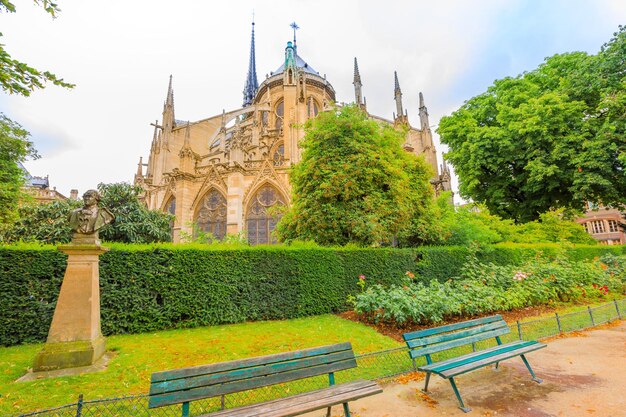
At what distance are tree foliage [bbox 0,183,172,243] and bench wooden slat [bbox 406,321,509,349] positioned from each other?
43.6 ft

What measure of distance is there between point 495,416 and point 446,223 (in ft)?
34.7

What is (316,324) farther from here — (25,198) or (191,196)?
(191,196)

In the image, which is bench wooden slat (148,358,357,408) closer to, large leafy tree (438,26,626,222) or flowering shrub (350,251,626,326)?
flowering shrub (350,251,626,326)

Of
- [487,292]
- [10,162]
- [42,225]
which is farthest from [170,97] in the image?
[487,292]

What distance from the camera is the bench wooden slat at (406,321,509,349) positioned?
3.64 meters

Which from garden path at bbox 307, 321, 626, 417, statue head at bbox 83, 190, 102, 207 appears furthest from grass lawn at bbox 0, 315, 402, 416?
statue head at bbox 83, 190, 102, 207

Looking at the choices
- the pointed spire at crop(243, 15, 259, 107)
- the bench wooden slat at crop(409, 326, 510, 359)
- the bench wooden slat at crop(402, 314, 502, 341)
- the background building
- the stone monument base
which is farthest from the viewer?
the pointed spire at crop(243, 15, 259, 107)

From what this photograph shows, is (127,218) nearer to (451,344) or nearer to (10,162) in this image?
(10,162)

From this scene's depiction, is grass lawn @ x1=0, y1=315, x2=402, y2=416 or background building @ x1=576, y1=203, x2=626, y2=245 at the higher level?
background building @ x1=576, y1=203, x2=626, y2=245

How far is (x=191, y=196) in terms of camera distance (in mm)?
22453

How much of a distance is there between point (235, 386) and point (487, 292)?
7.43 meters

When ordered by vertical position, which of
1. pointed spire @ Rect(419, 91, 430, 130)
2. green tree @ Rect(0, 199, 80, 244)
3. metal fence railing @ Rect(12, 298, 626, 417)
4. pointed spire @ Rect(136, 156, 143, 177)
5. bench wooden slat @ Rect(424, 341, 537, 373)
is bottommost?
metal fence railing @ Rect(12, 298, 626, 417)

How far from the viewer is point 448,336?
155 inches

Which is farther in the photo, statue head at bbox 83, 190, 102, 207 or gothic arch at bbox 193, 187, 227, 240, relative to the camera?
gothic arch at bbox 193, 187, 227, 240
